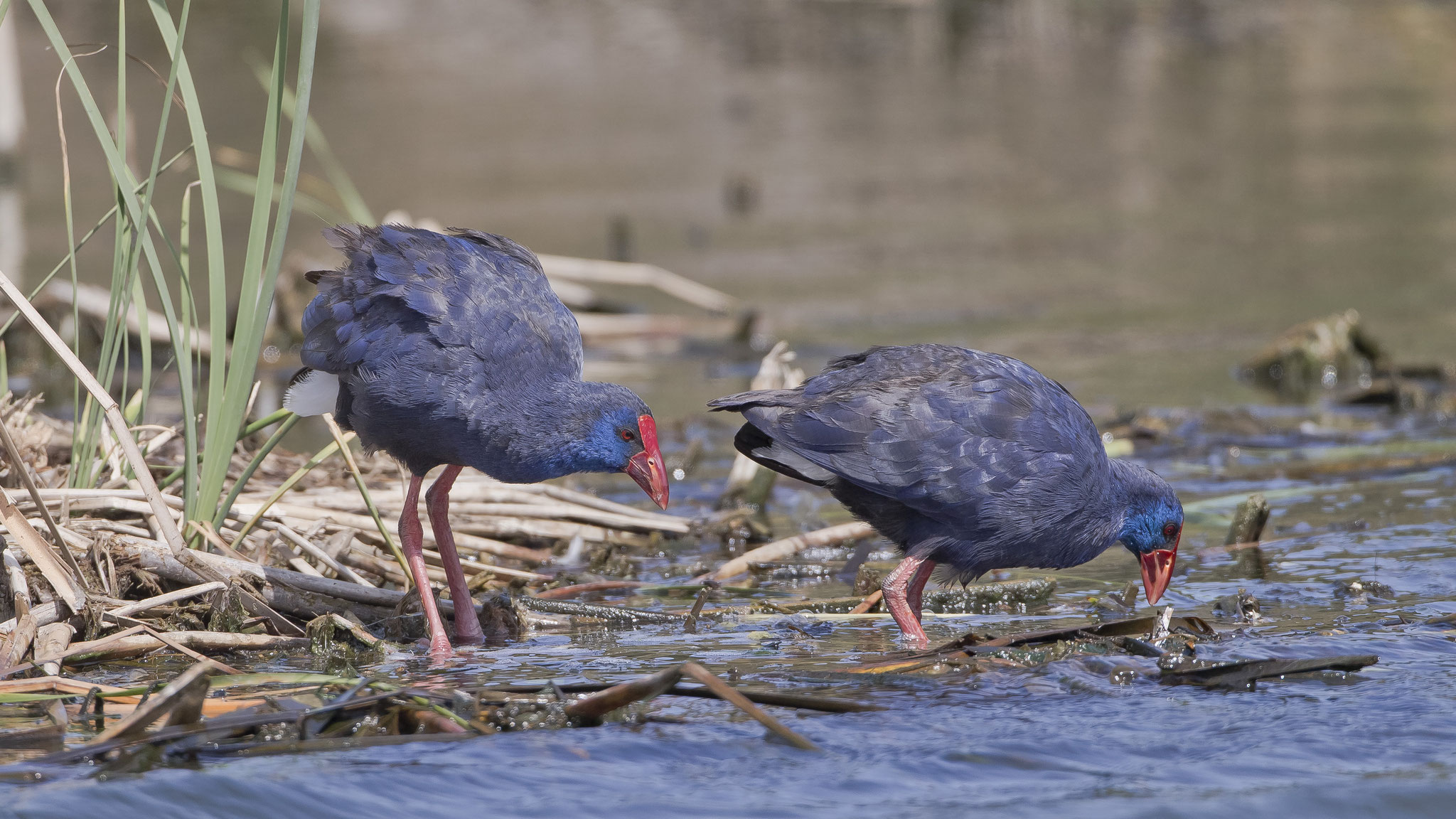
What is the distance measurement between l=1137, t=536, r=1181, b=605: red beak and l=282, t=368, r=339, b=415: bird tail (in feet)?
8.65

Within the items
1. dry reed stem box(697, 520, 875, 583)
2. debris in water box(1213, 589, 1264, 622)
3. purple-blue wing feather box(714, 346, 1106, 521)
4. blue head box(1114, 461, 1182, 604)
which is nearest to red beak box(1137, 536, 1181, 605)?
blue head box(1114, 461, 1182, 604)

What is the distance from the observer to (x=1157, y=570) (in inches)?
194

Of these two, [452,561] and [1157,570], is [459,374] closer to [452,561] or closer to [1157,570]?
[452,561]

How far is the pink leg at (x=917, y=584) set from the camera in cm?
489

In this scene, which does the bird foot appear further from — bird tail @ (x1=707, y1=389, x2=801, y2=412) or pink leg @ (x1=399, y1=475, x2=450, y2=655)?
bird tail @ (x1=707, y1=389, x2=801, y2=412)

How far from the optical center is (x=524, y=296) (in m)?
4.68

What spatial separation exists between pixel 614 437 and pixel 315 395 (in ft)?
3.46

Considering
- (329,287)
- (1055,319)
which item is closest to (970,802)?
(329,287)

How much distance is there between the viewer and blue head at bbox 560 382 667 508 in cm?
441

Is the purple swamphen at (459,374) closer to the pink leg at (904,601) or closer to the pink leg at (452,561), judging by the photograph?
the pink leg at (452,561)

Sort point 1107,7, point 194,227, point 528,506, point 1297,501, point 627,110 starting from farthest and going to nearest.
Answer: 1. point 1107,7
2. point 627,110
3. point 194,227
4. point 1297,501
5. point 528,506

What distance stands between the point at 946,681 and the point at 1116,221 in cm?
1169

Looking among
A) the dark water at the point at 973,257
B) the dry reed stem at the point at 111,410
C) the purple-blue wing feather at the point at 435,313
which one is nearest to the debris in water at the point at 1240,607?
the dark water at the point at 973,257

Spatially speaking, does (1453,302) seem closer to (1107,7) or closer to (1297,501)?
(1297,501)
